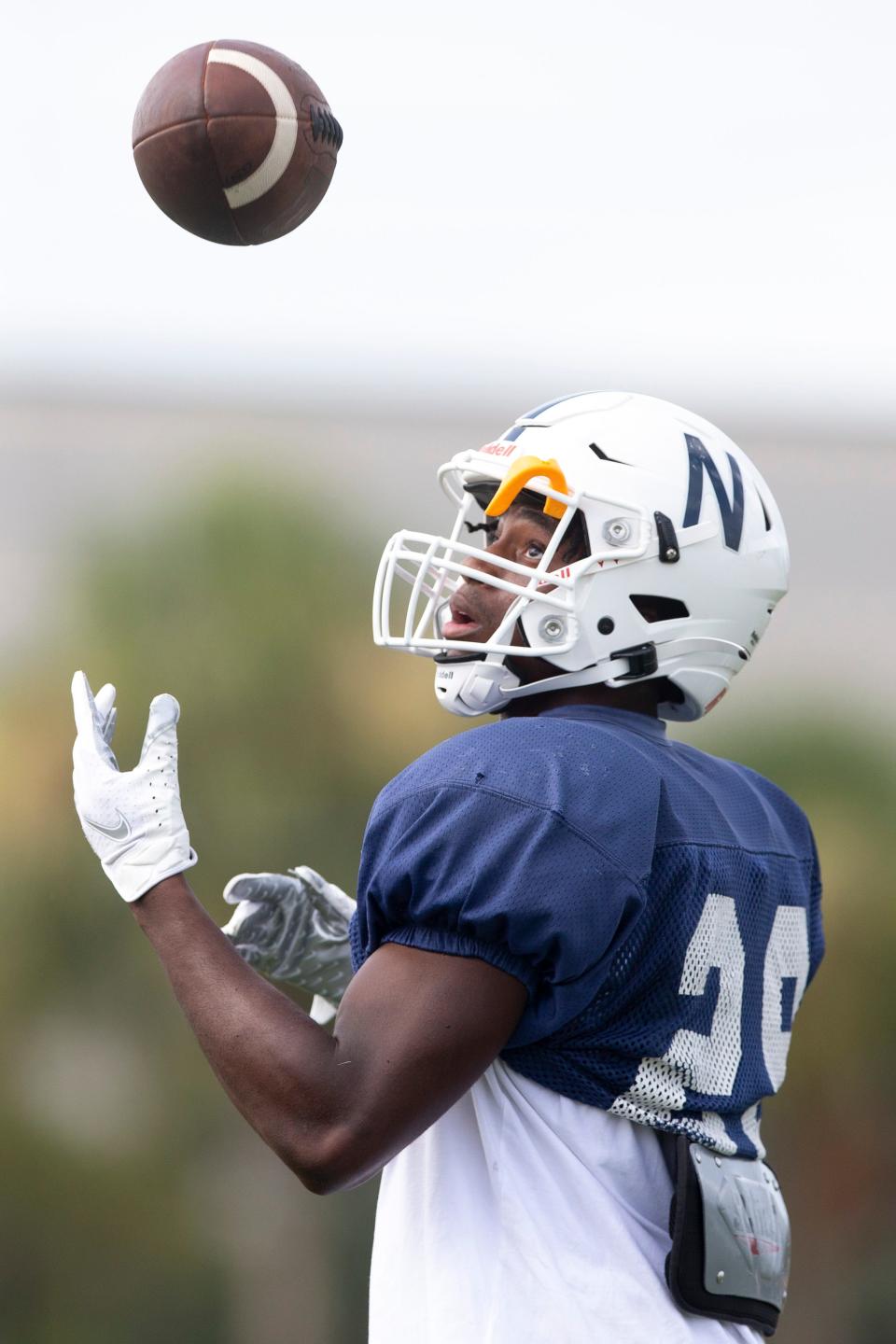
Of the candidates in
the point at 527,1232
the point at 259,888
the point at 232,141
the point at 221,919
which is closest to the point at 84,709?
the point at 259,888

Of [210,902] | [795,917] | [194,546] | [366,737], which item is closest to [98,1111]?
[210,902]

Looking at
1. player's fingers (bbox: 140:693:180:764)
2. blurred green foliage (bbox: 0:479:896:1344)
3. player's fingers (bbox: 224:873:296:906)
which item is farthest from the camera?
blurred green foliage (bbox: 0:479:896:1344)

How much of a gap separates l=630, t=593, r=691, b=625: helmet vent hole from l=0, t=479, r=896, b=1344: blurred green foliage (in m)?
2.62

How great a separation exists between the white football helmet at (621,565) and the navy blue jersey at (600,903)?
88 mm

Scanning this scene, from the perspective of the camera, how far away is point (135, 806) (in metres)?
1.49

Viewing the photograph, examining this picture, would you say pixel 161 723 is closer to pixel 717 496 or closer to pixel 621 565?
pixel 621 565

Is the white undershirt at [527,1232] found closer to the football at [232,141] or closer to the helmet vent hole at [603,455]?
the helmet vent hole at [603,455]

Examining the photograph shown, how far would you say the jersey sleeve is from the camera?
1301mm

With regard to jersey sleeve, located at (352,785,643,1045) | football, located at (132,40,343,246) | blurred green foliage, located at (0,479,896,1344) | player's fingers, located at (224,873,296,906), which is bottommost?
blurred green foliage, located at (0,479,896,1344)

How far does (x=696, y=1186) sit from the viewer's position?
1.44 metres

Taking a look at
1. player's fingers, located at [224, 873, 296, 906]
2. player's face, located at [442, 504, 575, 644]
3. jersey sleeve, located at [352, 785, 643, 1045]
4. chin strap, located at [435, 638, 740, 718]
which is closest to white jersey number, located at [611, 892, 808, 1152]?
jersey sleeve, located at [352, 785, 643, 1045]

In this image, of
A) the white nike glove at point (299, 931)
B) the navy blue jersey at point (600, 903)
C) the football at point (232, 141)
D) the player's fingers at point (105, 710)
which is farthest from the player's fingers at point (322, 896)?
the football at point (232, 141)

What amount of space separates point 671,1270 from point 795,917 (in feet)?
1.40

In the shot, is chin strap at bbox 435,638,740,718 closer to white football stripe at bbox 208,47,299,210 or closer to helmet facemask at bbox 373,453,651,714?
helmet facemask at bbox 373,453,651,714
